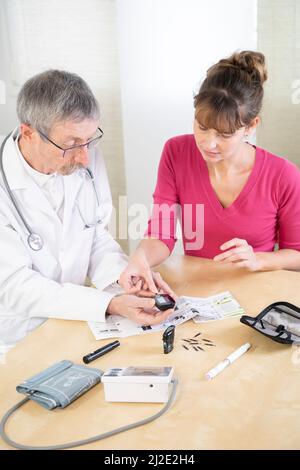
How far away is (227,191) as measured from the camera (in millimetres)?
1880

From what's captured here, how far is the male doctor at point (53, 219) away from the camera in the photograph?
1.48m

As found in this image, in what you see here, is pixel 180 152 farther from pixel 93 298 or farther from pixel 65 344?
pixel 65 344

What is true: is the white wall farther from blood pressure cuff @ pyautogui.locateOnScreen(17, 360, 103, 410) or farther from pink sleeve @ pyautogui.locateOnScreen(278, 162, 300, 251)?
blood pressure cuff @ pyautogui.locateOnScreen(17, 360, 103, 410)

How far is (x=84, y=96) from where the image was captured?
59.6 inches

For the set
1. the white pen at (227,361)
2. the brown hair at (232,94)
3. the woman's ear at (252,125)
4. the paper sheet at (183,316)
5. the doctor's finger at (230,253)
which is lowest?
the paper sheet at (183,316)

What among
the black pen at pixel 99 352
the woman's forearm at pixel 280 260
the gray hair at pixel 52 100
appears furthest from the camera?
the woman's forearm at pixel 280 260

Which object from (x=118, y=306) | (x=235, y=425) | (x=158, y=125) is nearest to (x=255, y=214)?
(x=118, y=306)

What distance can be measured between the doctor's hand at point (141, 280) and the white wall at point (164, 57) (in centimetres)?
160

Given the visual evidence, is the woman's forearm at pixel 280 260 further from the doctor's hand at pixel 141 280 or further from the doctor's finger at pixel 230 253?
the doctor's hand at pixel 141 280

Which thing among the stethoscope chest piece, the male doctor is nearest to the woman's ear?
the male doctor

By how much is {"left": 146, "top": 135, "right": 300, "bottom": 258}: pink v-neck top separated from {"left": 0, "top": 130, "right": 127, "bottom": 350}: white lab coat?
27cm

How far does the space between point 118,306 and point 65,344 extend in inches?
8.3

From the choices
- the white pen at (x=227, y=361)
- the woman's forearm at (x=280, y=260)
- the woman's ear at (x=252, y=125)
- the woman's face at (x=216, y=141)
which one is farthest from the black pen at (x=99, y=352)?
the woman's ear at (x=252, y=125)

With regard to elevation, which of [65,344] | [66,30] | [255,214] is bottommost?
[65,344]
